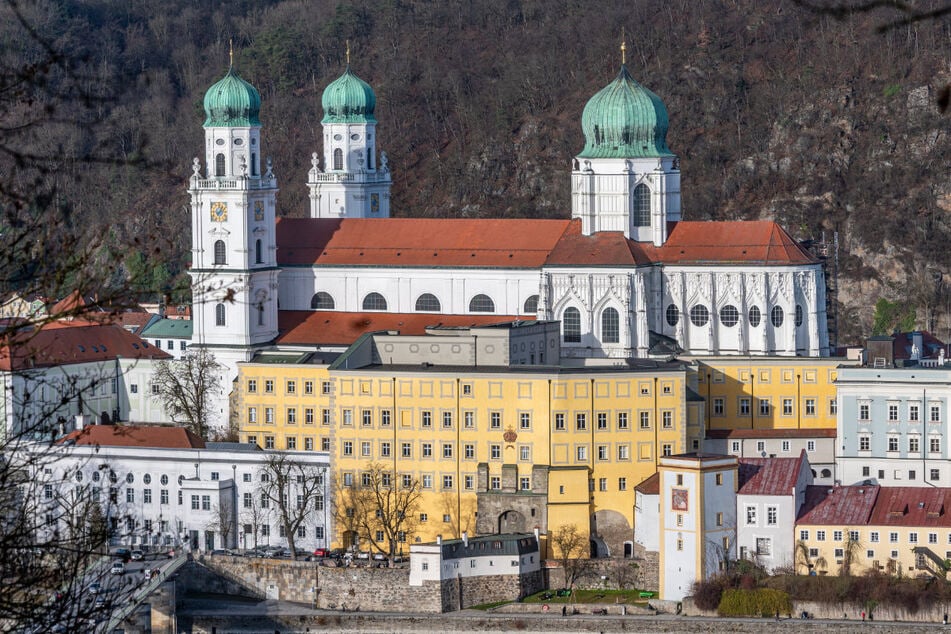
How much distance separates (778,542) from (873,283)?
53.5 metres

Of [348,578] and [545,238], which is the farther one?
[545,238]

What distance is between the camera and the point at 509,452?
88188 millimetres

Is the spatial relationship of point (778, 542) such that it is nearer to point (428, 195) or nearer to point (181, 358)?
point (181, 358)

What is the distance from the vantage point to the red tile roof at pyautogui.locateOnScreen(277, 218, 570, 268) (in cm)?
10412

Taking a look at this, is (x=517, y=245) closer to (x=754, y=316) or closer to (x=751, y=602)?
(x=754, y=316)

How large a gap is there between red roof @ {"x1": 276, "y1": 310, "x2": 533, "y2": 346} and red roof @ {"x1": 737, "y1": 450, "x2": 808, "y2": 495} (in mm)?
18609

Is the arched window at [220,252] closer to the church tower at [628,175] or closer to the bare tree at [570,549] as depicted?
the church tower at [628,175]

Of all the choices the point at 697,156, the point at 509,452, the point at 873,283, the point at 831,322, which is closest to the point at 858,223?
the point at 873,283

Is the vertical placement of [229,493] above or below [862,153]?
below

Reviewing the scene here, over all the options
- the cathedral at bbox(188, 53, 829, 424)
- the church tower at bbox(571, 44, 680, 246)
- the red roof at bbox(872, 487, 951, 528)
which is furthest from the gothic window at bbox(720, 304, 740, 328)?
the red roof at bbox(872, 487, 951, 528)

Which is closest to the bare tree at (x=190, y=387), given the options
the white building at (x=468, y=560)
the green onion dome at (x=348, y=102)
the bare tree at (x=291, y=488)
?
the bare tree at (x=291, y=488)

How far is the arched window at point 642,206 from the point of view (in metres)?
104

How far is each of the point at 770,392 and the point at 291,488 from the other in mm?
19372

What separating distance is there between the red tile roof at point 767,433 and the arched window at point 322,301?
61.7 ft
